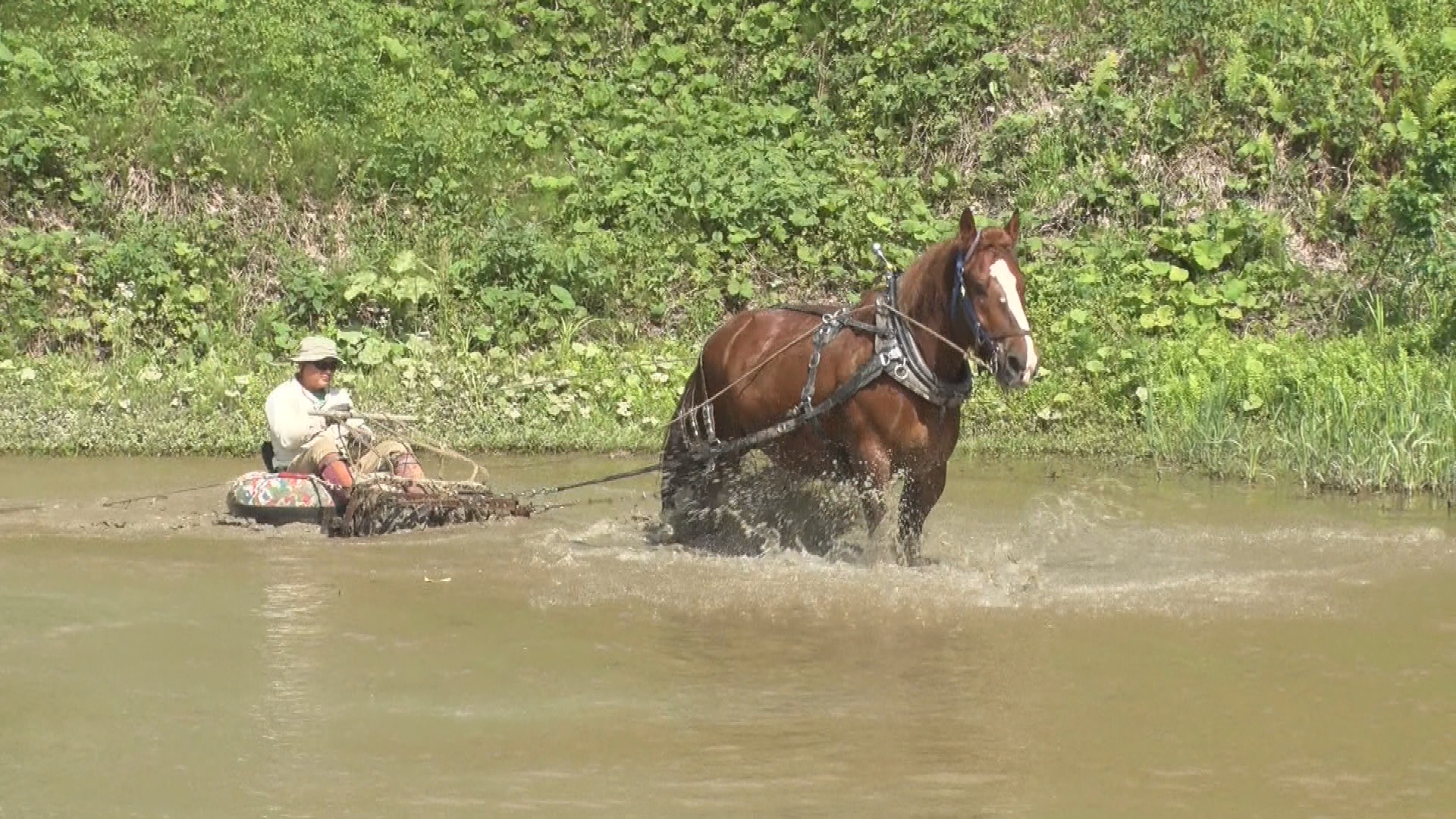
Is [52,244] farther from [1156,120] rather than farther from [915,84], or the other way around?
[1156,120]

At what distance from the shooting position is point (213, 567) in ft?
35.4

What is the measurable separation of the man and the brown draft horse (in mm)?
1613

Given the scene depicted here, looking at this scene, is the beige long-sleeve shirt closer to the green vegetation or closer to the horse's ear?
the green vegetation

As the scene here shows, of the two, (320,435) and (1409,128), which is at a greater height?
(1409,128)

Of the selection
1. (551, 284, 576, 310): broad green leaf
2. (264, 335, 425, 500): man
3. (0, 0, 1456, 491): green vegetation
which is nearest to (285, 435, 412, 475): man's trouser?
(264, 335, 425, 500): man

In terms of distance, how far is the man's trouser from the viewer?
11.8 metres

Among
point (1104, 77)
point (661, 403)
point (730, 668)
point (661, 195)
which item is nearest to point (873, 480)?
point (730, 668)

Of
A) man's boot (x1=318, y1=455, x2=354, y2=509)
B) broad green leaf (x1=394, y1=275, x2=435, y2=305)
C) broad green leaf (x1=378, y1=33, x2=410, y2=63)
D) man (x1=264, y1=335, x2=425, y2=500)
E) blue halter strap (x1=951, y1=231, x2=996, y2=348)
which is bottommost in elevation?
man's boot (x1=318, y1=455, x2=354, y2=509)

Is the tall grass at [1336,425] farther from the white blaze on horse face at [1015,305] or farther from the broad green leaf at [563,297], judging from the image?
the broad green leaf at [563,297]

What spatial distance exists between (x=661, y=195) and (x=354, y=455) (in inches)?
261

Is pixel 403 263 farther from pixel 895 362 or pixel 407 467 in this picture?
pixel 895 362

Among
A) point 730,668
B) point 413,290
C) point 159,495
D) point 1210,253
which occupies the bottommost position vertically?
point 730,668

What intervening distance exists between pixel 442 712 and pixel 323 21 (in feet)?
44.3

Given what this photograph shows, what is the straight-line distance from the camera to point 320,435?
11781 mm
